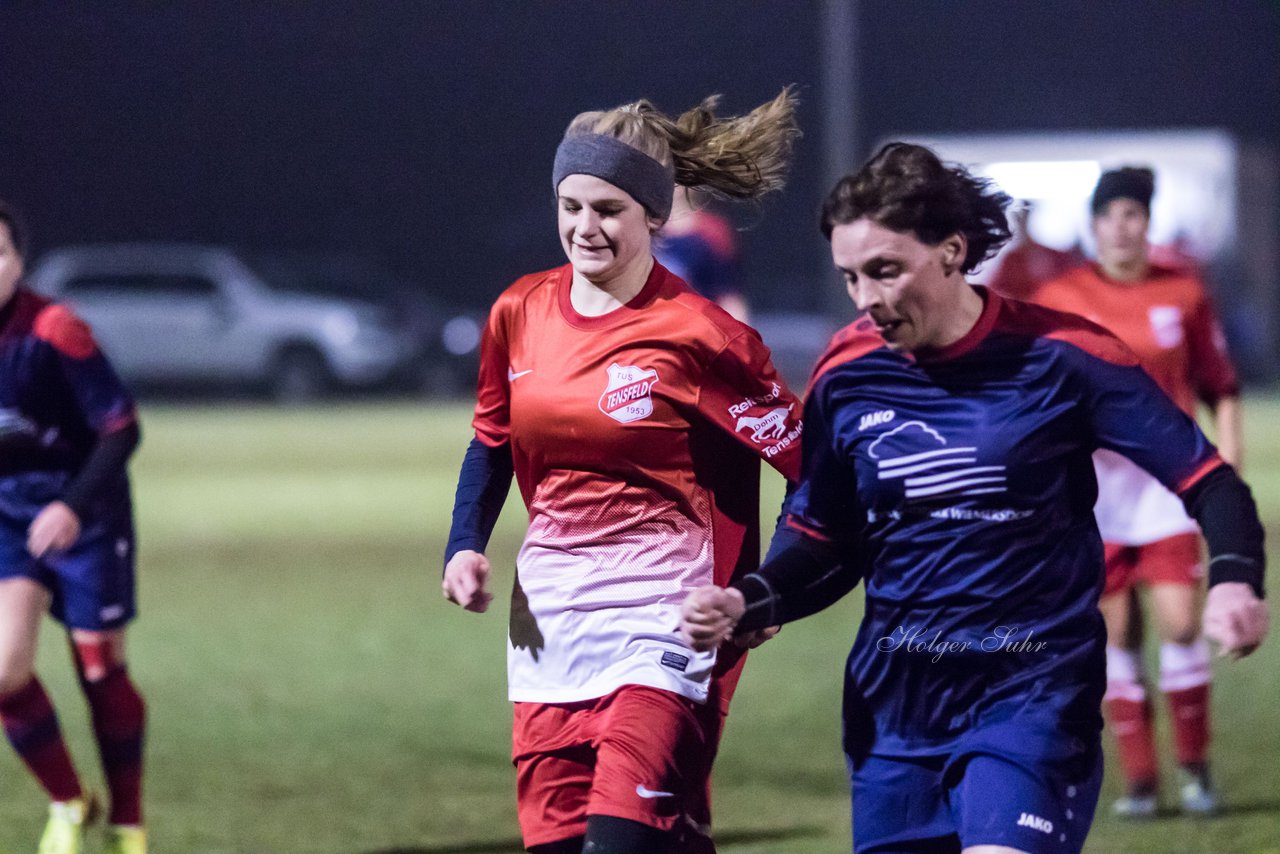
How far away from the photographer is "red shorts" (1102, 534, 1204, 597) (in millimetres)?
6637

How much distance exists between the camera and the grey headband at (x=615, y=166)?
4.21 m

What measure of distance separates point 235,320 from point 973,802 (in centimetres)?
2581

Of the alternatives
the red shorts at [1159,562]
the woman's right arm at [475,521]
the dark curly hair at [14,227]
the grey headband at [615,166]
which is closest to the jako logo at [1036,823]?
the woman's right arm at [475,521]

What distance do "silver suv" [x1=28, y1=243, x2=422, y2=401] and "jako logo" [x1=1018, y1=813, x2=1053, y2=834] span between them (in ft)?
84.1

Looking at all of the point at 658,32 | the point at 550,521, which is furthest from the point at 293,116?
the point at 550,521

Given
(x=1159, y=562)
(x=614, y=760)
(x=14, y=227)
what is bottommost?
(x=1159, y=562)

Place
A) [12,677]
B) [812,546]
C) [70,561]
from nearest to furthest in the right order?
[812,546]
[12,677]
[70,561]

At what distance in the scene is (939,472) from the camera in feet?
12.3

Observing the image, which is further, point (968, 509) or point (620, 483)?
point (620, 483)

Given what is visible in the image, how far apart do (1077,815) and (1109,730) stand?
444 cm

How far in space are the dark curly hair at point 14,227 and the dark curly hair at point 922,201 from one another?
270cm

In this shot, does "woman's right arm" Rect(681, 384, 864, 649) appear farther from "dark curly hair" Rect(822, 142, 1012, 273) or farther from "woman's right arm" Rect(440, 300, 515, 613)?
"woman's right arm" Rect(440, 300, 515, 613)

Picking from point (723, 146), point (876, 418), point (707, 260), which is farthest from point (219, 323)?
point (876, 418)

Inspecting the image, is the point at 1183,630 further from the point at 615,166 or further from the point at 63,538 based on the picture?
the point at 63,538
